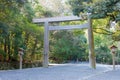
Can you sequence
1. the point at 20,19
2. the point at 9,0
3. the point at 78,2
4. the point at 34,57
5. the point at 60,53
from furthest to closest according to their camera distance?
the point at 60,53 < the point at 34,57 < the point at 20,19 < the point at 9,0 < the point at 78,2

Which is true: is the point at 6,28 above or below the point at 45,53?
above

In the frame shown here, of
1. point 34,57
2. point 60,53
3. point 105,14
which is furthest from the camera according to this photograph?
point 60,53

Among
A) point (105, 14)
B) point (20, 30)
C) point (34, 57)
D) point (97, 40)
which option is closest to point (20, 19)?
point (20, 30)

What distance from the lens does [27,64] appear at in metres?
19.7

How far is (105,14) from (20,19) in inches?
318

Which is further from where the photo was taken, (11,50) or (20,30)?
(11,50)

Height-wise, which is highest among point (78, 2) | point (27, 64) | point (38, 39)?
point (78, 2)

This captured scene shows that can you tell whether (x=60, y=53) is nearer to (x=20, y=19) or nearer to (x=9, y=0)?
(x=20, y=19)

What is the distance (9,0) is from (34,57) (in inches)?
357

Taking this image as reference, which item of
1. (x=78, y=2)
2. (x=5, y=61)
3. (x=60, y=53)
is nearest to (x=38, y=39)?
(x=5, y=61)

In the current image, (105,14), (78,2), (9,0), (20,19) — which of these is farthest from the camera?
(20,19)

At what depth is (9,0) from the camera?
1325cm

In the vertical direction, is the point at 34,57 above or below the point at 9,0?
below

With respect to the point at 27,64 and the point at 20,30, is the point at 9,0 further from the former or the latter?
the point at 27,64
